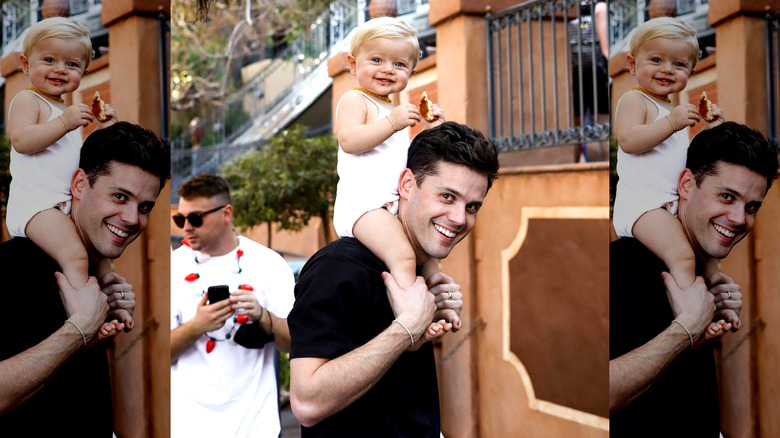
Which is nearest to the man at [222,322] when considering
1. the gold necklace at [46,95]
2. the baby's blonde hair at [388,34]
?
the gold necklace at [46,95]

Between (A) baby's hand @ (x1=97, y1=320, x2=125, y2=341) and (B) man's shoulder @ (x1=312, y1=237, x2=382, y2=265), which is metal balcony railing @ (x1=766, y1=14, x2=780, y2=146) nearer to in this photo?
(B) man's shoulder @ (x1=312, y1=237, x2=382, y2=265)

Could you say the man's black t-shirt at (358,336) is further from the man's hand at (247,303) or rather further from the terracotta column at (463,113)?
the man's hand at (247,303)

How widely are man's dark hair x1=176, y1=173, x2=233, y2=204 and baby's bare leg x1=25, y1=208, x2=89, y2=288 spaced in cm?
37

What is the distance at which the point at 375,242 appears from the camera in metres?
2.42

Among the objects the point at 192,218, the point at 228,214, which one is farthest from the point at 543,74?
the point at 192,218

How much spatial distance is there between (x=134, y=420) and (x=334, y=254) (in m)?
1.09

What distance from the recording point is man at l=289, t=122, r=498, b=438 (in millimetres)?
2303

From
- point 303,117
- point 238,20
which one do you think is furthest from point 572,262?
point 238,20

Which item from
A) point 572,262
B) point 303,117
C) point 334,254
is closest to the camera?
point 334,254

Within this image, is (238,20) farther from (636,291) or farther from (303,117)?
(636,291)

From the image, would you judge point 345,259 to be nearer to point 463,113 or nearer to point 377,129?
point 377,129

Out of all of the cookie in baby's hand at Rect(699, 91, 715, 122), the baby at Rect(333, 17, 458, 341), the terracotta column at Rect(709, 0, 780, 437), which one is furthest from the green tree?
the terracotta column at Rect(709, 0, 780, 437)

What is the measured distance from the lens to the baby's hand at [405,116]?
7.98 feet

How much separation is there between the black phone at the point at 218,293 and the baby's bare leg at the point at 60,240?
411 mm
